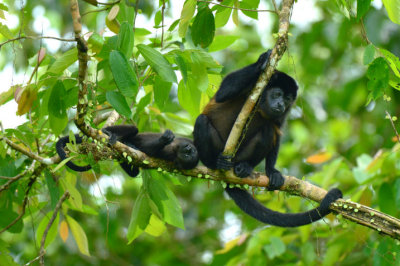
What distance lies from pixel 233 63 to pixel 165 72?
23.8 feet

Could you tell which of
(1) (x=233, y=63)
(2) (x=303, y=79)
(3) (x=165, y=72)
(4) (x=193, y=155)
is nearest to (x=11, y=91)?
(3) (x=165, y=72)

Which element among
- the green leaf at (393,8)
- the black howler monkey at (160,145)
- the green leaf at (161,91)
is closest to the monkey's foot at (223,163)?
the black howler monkey at (160,145)

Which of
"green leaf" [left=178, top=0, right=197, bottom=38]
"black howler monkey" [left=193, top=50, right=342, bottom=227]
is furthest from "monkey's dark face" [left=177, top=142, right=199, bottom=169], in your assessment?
"green leaf" [left=178, top=0, right=197, bottom=38]

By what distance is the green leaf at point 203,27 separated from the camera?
11.3 feet

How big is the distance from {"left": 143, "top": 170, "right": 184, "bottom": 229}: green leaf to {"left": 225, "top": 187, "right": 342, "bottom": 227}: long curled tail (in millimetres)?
869

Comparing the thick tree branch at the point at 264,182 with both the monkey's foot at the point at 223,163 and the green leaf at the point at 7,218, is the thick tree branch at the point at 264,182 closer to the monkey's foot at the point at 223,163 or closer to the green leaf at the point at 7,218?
the monkey's foot at the point at 223,163

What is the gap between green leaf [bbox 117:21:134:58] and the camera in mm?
2882

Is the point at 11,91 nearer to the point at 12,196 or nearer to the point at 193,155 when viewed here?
the point at 12,196

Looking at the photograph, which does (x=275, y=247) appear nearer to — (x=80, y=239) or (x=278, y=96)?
(x=278, y=96)

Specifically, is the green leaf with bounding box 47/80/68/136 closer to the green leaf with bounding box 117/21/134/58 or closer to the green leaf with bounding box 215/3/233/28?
the green leaf with bounding box 117/21/134/58

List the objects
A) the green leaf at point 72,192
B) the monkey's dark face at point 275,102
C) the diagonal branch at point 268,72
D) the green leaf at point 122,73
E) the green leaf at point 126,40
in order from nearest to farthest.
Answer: the green leaf at point 122,73
the green leaf at point 126,40
the diagonal branch at point 268,72
the green leaf at point 72,192
the monkey's dark face at point 275,102

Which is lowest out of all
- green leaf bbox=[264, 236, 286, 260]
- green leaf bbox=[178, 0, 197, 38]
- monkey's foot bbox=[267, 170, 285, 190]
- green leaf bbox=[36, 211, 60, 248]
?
green leaf bbox=[264, 236, 286, 260]

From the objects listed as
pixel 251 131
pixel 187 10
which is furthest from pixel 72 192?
pixel 251 131

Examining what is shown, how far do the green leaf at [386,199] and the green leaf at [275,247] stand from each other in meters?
1.14
